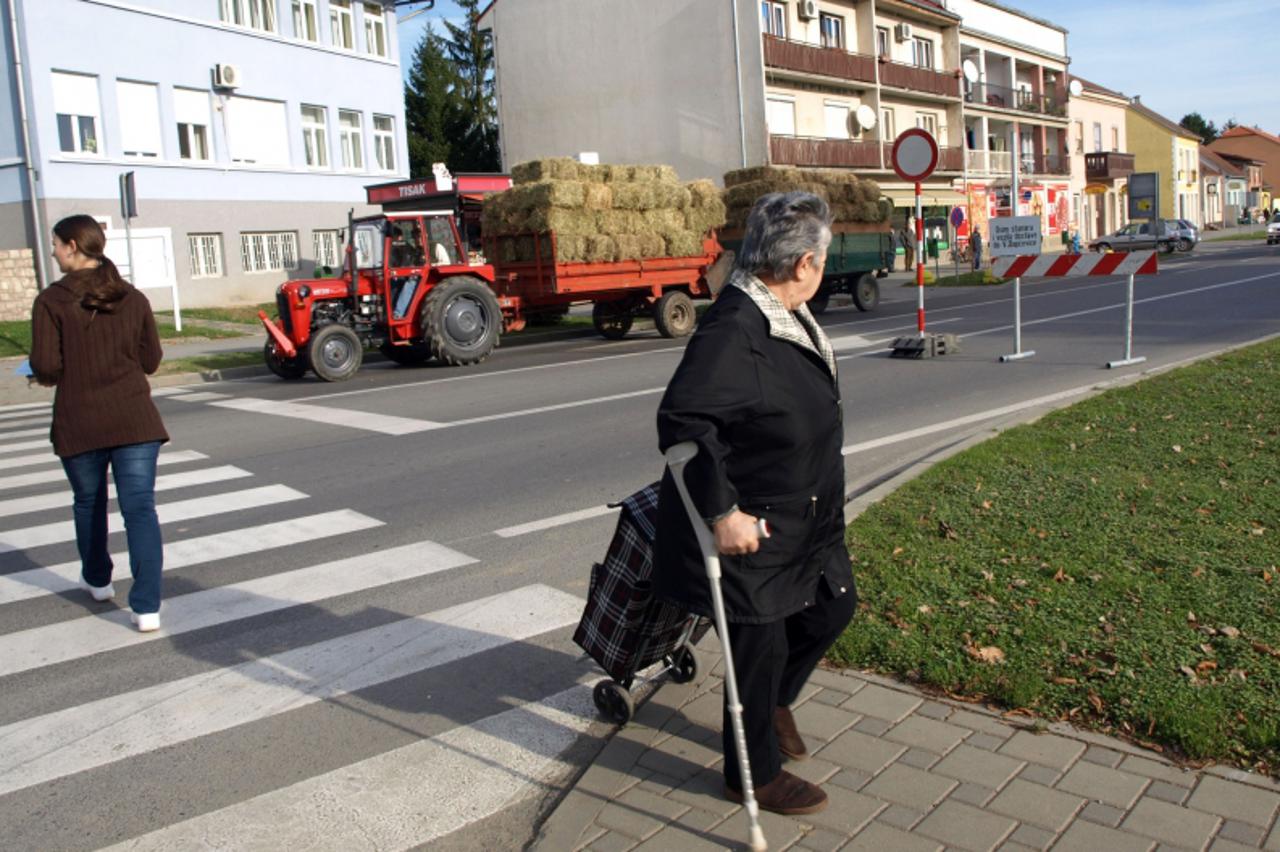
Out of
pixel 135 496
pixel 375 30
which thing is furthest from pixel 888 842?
pixel 375 30

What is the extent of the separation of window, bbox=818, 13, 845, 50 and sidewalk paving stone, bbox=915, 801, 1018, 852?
44.1m

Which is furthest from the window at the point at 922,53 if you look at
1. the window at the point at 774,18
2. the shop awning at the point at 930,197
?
the window at the point at 774,18

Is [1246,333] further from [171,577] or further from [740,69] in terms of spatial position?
[740,69]

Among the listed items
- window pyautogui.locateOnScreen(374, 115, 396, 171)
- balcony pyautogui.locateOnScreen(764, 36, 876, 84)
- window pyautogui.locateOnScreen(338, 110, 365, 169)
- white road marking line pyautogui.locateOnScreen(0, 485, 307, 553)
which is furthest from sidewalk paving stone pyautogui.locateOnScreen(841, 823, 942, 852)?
balcony pyautogui.locateOnScreen(764, 36, 876, 84)

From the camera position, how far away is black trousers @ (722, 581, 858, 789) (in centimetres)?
315

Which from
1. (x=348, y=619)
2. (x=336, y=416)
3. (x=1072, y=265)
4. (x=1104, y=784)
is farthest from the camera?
(x=1072, y=265)

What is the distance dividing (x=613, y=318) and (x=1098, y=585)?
1594 cm

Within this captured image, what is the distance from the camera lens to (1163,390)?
973 centimetres

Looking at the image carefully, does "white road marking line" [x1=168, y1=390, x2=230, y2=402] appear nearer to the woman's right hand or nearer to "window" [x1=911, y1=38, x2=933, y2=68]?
the woman's right hand

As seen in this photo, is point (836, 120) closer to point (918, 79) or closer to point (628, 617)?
point (918, 79)

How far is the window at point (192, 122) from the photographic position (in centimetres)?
2802

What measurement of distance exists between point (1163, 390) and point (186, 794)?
8.59 meters

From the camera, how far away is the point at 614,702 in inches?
153

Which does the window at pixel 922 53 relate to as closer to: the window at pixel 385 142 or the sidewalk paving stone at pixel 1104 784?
the window at pixel 385 142
